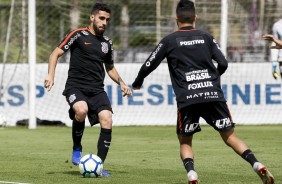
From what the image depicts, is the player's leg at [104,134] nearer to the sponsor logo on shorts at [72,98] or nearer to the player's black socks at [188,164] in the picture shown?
the sponsor logo on shorts at [72,98]

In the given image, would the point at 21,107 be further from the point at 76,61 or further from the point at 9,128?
the point at 76,61

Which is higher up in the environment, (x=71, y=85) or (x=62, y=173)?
(x=71, y=85)

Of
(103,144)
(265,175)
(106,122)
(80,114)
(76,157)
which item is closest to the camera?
(265,175)

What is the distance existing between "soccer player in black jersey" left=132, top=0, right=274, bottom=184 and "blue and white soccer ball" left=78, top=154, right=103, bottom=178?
1587mm

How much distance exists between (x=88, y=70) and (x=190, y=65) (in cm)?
272

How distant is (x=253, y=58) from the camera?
81.1 ft

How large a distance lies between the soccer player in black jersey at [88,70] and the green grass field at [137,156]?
2.43 feet

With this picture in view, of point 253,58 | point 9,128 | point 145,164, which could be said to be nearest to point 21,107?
point 9,128


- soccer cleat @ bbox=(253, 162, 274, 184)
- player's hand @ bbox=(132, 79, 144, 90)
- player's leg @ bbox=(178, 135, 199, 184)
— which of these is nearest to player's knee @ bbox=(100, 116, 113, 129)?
player's hand @ bbox=(132, 79, 144, 90)

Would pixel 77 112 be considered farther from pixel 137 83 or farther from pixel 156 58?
pixel 156 58

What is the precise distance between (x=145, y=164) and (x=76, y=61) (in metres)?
1.81

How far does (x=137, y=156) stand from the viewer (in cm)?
1376

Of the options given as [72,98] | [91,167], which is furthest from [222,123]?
[72,98]

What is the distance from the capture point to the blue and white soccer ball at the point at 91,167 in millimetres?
10641
